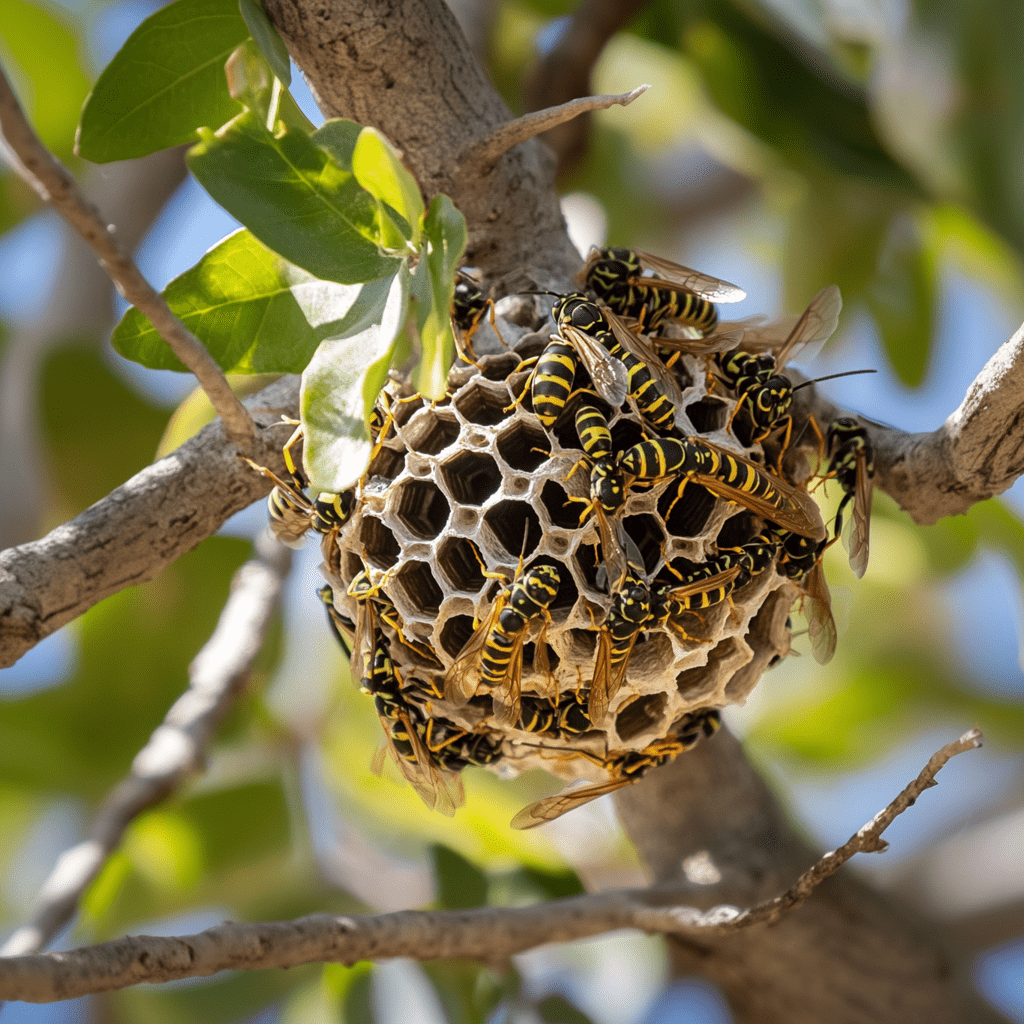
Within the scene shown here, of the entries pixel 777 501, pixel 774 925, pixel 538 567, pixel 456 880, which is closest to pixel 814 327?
pixel 777 501

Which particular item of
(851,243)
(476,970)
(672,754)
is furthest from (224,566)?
(851,243)

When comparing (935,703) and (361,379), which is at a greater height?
(361,379)

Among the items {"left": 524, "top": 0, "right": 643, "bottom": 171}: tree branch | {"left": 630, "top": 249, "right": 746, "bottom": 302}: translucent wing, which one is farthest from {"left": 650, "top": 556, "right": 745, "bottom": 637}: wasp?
{"left": 524, "top": 0, "right": 643, "bottom": 171}: tree branch

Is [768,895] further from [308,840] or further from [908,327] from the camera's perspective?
[908,327]

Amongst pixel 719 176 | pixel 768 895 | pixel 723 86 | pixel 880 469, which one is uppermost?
pixel 719 176

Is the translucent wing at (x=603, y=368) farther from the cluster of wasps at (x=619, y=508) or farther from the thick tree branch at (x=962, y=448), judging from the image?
the thick tree branch at (x=962, y=448)

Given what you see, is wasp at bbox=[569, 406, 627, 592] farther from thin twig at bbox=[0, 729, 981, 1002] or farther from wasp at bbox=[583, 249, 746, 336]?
thin twig at bbox=[0, 729, 981, 1002]

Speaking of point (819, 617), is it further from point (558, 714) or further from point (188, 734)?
point (188, 734)
